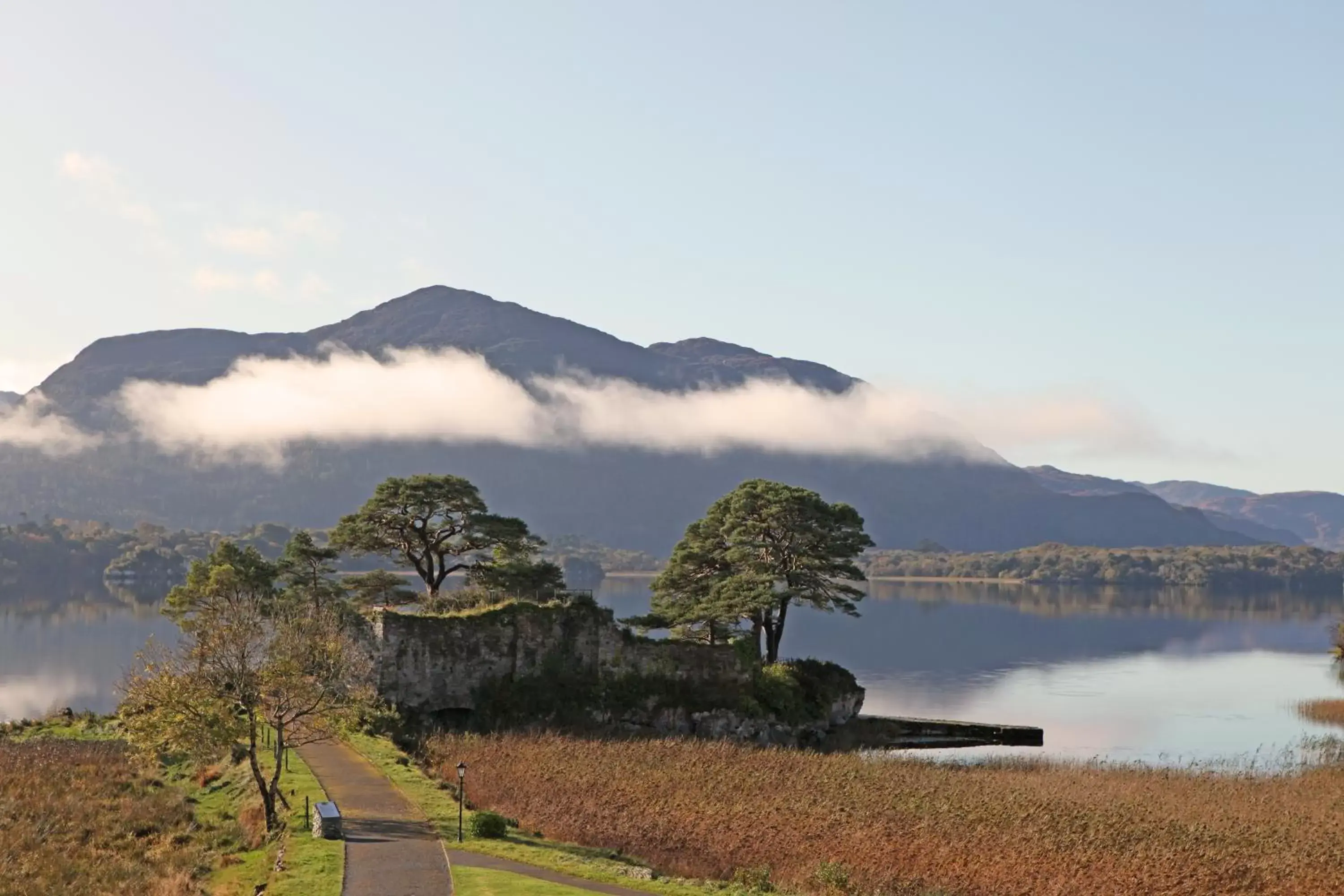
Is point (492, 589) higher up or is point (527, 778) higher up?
point (492, 589)

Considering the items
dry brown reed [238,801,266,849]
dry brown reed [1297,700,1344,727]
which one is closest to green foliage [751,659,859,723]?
dry brown reed [238,801,266,849]

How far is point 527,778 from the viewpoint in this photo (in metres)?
47.9

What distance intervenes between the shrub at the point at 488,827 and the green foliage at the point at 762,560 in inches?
1375

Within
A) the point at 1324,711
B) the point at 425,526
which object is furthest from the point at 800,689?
the point at 1324,711

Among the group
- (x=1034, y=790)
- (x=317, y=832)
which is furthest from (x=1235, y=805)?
(x=317, y=832)

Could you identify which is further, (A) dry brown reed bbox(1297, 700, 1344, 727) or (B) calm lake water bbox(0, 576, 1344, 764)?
(A) dry brown reed bbox(1297, 700, 1344, 727)

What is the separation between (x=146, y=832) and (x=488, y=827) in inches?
536

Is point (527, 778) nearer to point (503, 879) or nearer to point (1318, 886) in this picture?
point (503, 879)

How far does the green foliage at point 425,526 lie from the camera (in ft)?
227

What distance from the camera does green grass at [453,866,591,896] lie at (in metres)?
29.5

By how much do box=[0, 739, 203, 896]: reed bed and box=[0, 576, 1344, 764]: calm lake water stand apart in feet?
89.1

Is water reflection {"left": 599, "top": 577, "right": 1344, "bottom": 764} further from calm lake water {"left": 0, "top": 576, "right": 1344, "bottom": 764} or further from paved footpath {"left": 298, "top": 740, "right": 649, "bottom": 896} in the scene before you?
paved footpath {"left": 298, "top": 740, "right": 649, "bottom": 896}

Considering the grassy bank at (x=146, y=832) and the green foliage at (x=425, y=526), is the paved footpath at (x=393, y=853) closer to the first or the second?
the grassy bank at (x=146, y=832)

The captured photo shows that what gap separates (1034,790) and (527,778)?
22.9 meters
